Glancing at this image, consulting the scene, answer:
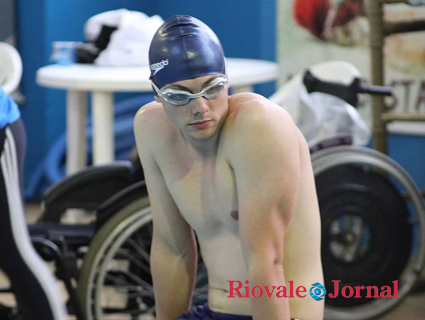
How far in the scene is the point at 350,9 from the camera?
323 centimetres

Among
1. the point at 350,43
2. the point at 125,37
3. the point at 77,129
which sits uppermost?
the point at 125,37

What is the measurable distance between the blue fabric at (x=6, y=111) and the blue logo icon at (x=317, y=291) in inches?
39.8

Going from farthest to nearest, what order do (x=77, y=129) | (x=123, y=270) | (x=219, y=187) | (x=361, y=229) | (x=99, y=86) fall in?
(x=77, y=129) → (x=99, y=86) → (x=361, y=229) → (x=123, y=270) → (x=219, y=187)

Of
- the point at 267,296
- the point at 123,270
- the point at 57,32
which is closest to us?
the point at 267,296

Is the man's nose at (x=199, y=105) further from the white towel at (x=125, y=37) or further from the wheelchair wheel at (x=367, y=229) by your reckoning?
the white towel at (x=125, y=37)

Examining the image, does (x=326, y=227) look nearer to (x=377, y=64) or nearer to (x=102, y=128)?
(x=377, y=64)

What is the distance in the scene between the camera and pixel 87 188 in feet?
8.48

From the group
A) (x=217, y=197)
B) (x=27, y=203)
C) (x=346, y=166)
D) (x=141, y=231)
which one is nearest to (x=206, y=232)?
(x=217, y=197)

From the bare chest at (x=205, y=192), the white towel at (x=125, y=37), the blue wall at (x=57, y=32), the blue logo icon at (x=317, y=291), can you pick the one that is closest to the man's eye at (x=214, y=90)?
the bare chest at (x=205, y=192)

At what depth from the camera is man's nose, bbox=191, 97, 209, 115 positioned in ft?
3.76

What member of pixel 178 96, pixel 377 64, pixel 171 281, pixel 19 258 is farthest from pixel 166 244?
pixel 377 64

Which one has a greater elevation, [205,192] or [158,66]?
[158,66]

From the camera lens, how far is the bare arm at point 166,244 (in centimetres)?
131

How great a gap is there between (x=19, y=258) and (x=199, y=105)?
3.03 ft
